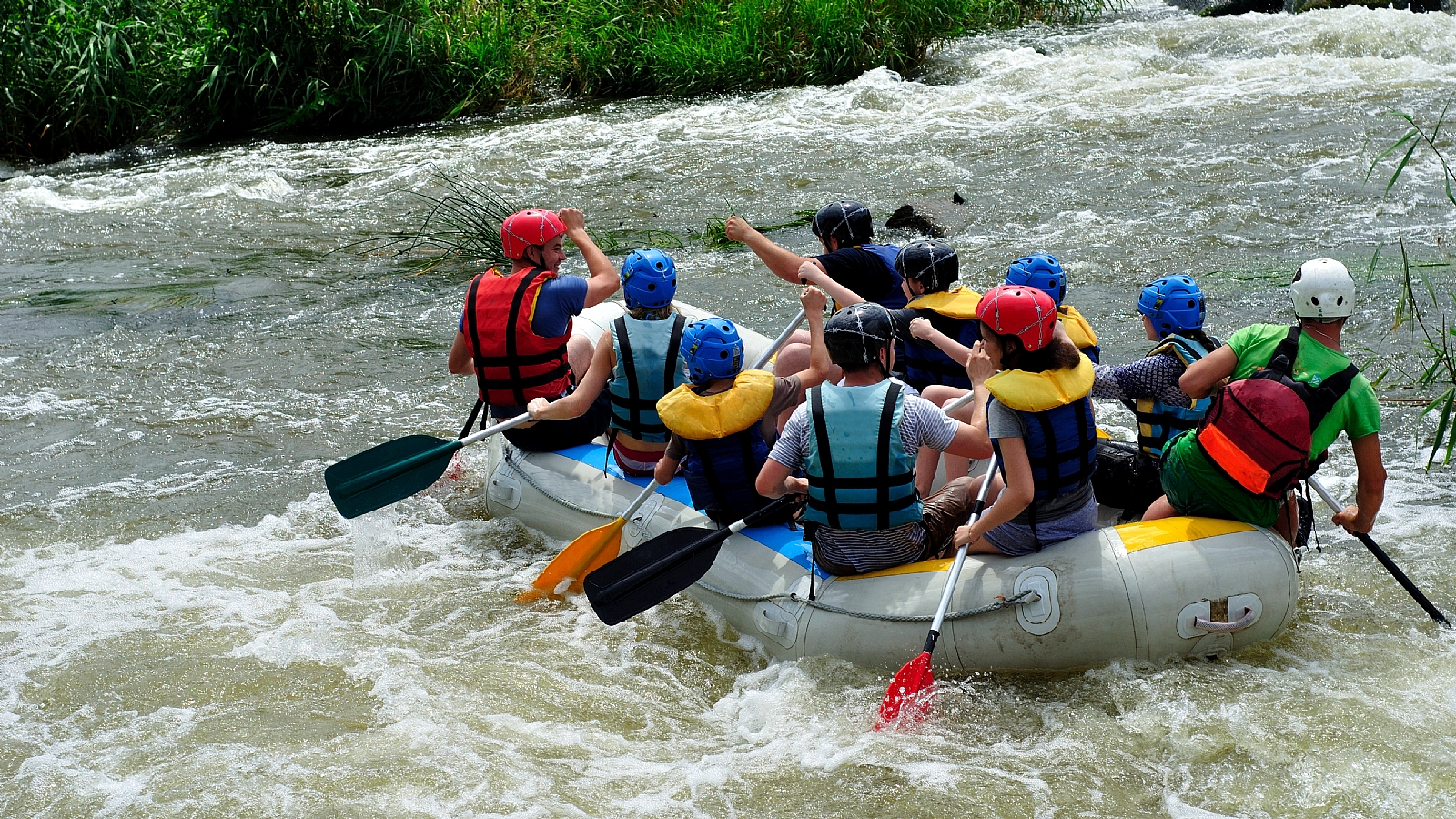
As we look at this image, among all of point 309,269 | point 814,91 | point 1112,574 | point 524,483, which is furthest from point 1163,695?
point 814,91

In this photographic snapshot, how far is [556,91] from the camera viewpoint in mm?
14828

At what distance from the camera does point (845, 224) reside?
527 centimetres

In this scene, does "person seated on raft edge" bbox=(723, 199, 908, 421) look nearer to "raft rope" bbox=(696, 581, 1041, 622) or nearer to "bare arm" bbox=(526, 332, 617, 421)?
"bare arm" bbox=(526, 332, 617, 421)

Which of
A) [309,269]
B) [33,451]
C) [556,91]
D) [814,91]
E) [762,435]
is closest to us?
[762,435]

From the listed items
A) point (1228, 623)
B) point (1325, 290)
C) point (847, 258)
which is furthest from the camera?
point (847, 258)

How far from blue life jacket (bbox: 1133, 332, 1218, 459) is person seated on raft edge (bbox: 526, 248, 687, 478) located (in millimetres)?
Result: 1653

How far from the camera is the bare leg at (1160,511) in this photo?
160 inches

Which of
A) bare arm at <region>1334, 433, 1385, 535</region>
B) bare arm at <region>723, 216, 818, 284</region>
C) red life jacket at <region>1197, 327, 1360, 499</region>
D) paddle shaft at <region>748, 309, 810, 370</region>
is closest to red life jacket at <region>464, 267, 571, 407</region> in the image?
bare arm at <region>723, 216, 818, 284</region>

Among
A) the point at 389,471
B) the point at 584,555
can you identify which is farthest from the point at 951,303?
the point at 389,471

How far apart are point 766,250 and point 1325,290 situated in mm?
2337

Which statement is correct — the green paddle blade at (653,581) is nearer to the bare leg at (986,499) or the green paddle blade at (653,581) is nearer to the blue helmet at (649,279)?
the bare leg at (986,499)

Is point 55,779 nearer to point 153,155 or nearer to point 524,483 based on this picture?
point 524,483

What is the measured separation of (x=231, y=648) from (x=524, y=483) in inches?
54.1

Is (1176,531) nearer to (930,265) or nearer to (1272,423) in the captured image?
(1272,423)
